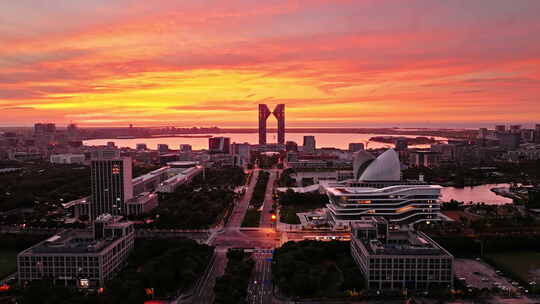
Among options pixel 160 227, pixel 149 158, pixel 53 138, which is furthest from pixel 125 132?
pixel 160 227

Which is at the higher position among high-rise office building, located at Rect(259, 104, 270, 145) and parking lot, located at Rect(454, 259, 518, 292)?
high-rise office building, located at Rect(259, 104, 270, 145)

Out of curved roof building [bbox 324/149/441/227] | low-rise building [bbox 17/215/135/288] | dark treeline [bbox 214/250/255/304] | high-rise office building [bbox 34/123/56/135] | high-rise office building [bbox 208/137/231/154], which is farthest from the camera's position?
high-rise office building [bbox 34/123/56/135]

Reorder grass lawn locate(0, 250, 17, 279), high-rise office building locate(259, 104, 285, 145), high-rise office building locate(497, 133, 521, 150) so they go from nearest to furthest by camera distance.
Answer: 1. grass lawn locate(0, 250, 17, 279)
2. high-rise office building locate(497, 133, 521, 150)
3. high-rise office building locate(259, 104, 285, 145)

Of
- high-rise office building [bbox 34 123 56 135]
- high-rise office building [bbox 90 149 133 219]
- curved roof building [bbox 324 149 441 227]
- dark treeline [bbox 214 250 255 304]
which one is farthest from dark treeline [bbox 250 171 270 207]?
high-rise office building [bbox 34 123 56 135]

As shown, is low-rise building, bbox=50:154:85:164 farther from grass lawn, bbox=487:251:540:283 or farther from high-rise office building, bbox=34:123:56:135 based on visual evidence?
grass lawn, bbox=487:251:540:283

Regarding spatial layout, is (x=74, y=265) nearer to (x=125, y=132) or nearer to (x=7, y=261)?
(x=7, y=261)

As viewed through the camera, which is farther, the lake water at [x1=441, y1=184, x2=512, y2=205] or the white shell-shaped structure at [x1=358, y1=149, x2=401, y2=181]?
the lake water at [x1=441, y1=184, x2=512, y2=205]

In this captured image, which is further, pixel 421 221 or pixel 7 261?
pixel 421 221
